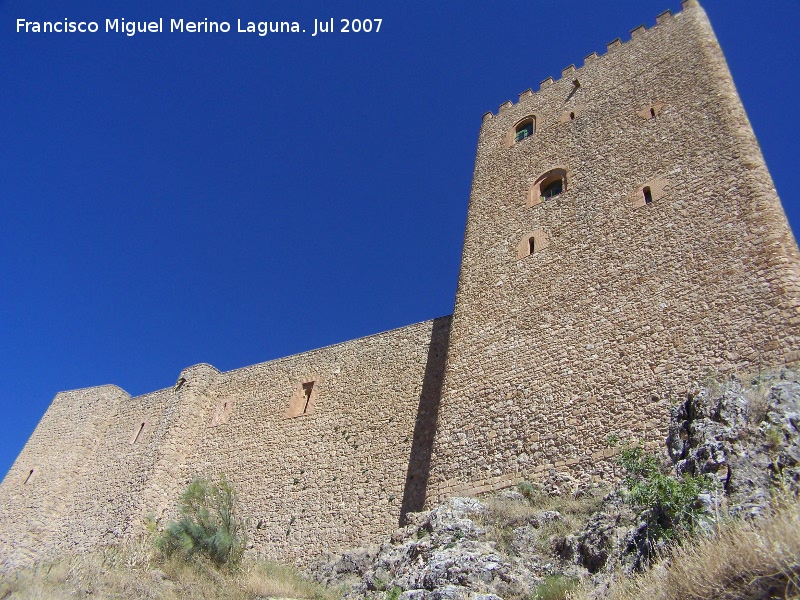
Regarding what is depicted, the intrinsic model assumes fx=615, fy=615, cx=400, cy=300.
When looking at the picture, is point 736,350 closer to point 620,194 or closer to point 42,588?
point 620,194

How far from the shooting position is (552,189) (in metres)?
12.0

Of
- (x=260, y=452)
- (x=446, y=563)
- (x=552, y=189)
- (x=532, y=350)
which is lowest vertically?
(x=446, y=563)

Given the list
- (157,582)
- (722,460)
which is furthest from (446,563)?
(157,582)

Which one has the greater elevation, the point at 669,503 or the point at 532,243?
the point at 532,243

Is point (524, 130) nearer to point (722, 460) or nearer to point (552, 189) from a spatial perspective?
point (552, 189)

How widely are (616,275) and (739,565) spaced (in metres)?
5.98

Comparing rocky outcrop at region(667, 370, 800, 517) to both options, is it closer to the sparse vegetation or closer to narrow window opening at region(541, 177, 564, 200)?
the sparse vegetation

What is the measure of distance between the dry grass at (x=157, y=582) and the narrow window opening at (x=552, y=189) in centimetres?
786

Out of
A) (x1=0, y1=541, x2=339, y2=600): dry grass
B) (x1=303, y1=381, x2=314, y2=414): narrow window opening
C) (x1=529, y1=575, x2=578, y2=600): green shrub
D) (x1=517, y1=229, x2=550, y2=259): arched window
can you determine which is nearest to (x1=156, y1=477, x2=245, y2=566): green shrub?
(x1=0, y1=541, x2=339, y2=600): dry grass

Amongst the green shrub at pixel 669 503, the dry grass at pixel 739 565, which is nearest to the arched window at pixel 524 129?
the green shrub at pixel 669 503

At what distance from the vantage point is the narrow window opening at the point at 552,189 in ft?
38.4

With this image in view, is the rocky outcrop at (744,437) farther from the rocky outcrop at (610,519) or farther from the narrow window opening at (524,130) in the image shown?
the narrow window opening at (524,130)

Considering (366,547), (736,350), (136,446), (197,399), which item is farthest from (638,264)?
(136,446)

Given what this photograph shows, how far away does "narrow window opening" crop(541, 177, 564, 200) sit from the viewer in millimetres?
11695
